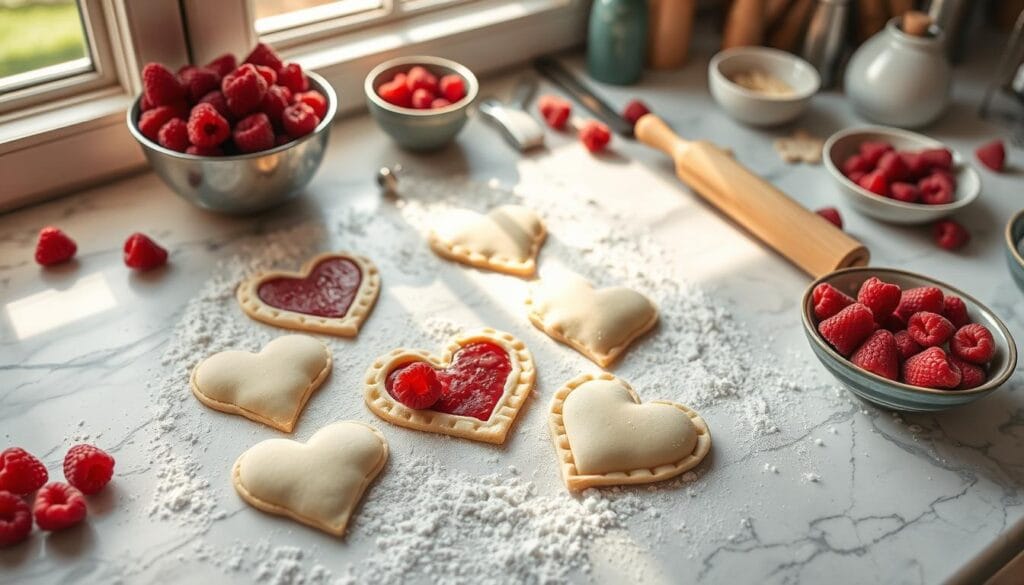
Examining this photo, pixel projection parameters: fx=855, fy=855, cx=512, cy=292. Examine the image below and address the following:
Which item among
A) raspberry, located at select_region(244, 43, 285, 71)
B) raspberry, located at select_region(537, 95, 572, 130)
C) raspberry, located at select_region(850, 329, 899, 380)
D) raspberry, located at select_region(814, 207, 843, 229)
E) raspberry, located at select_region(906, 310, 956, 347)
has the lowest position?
raspberry, located at select_region(814, 207, 843, 229)

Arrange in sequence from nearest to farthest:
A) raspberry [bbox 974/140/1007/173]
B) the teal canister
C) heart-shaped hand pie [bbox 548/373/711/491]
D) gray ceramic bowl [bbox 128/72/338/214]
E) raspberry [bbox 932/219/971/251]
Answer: heart-shaped hand pie [bbox 548/373/711/491], gray ceramic bowl [bbox 128/72/338/214], raspberry [bbox 932/219/971/251], raspberry [bbox 974/140/1007/173], the teal canister

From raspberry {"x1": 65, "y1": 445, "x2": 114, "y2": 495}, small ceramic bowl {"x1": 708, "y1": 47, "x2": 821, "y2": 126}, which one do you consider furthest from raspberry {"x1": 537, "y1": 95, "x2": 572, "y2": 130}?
raspberry {"x1": 65, "y1": 445, "x2": 114, "y2": 495}

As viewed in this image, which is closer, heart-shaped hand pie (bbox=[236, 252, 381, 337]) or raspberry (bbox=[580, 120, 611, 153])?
heart-shaped hand pie (bbox=[236, 252, 381, 337])

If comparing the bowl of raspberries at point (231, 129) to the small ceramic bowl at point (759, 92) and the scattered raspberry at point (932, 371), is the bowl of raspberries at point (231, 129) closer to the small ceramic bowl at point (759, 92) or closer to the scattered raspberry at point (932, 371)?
the small ceramic bowl at point (759, 92)

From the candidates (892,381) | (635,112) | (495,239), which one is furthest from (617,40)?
(892,381)

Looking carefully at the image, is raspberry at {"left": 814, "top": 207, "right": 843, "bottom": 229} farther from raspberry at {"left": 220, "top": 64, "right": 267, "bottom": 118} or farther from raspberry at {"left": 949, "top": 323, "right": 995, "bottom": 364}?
raspberry at {"left": 220, "top": 64, "right": 267, "bottom": 118}

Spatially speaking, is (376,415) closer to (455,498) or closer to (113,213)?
(455,498)

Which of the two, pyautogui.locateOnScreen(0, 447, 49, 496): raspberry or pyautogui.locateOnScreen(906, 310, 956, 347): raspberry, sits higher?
pyautogui.locateOnScreen(906, 310, 956, 347): raspberry
